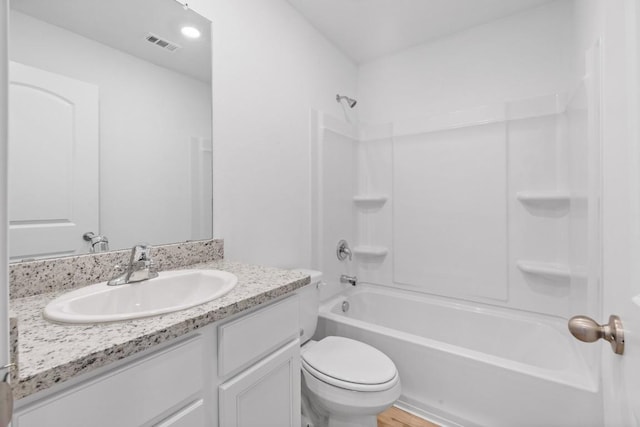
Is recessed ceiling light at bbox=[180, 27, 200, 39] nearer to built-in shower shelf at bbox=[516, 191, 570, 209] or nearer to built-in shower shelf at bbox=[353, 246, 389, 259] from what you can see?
built-in shower shelf at bbox=[353, 246, 389, 259]

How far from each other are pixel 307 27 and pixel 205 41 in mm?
948

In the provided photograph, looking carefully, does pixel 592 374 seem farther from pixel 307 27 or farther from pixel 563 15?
pixel 307 27

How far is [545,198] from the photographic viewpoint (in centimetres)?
178

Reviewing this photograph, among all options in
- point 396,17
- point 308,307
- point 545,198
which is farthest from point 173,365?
point 396,17

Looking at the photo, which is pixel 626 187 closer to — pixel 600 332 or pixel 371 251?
pixel 600 332

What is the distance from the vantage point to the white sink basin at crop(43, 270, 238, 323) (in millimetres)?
665

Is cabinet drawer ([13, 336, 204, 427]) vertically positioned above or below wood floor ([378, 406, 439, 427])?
above

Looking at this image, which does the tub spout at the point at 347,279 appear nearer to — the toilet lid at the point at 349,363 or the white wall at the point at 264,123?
the white wall at the point at 264,123

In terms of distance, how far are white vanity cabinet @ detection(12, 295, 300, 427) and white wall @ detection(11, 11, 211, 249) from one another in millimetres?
604

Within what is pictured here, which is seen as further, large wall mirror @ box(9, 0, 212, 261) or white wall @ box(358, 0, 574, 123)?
white wall @ box(358, 0, 574, 123)

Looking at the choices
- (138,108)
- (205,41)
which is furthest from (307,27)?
(138,108)

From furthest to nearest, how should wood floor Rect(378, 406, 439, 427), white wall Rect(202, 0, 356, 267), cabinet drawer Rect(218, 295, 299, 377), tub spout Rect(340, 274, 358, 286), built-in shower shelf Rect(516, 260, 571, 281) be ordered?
1. tub spout Rect(340, 274, 358, 286)
2. built-in shower shelf Rect(516, 260, 571, 281)
3. wood floor Rect(378, 406, 439, 427)
4. white wall Rect(202, 0, 356, 267)
5. cabinet drawer Rect(218, 295, 299, 377)

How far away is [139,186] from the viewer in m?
1.13

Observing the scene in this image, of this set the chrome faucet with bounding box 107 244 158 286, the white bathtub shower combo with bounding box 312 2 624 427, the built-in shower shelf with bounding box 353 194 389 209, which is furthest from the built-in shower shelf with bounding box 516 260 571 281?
the chrome faucet with bounding box 107 244 158 286
